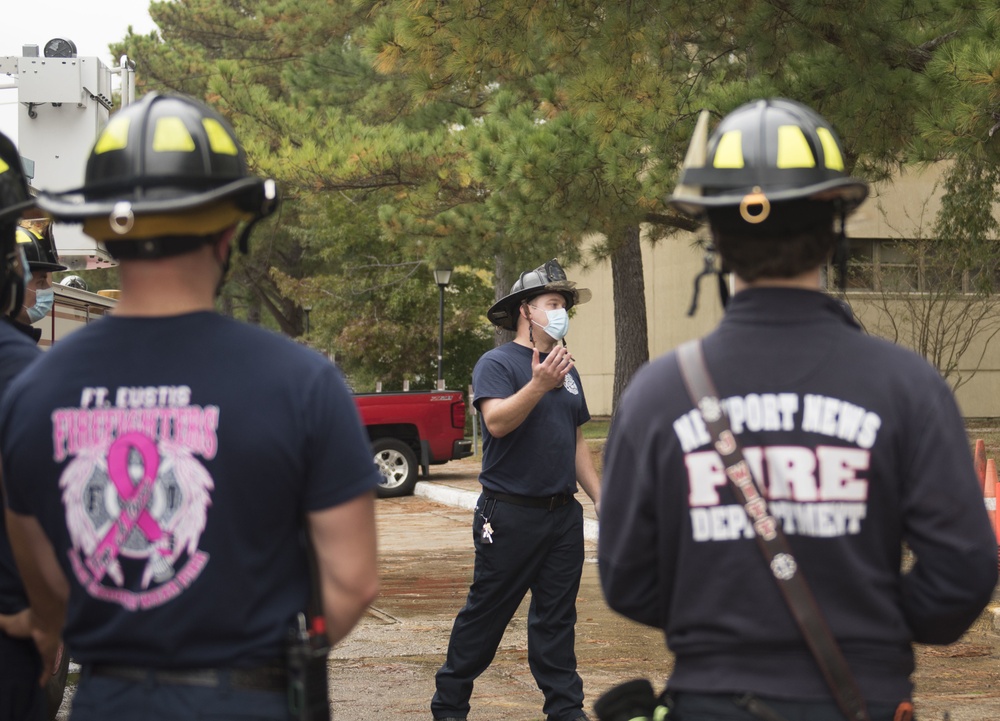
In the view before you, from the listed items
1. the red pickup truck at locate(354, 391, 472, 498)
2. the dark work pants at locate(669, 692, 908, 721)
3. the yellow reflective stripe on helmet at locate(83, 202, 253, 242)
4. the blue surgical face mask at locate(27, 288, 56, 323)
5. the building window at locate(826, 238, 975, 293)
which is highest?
the yellow reflective stripe on helmet at locate(83, 202, 253, 242)

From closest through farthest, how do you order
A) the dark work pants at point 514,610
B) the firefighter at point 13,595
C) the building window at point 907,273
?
1. the firefighter at point 13,595
2. the dark work pants at point 514,610
3. the building window at point 907,273

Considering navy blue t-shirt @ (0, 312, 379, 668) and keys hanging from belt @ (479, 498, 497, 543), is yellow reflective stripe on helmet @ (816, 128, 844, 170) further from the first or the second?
keys hanging from belt @ (479, 498, 497, 543)

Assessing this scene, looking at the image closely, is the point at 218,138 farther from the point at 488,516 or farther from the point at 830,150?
the point at 488,516

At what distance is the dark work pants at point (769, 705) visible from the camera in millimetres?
2396

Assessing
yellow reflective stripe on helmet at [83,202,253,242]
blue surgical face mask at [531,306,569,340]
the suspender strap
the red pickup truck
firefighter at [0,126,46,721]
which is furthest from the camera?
the red pickup truck

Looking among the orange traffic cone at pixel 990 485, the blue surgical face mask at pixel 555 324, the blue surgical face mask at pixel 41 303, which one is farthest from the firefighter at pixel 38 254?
the orange traffic cone at pixel 990 485

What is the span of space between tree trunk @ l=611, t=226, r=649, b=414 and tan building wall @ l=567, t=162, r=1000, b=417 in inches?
130

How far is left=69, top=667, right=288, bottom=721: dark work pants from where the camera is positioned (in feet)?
7.81

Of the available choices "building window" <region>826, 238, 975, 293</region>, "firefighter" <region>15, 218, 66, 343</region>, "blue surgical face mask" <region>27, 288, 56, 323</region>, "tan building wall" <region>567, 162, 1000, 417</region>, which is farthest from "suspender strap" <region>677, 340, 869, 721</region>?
"tan building wall" <region>567, 162, 1000, 417</region>

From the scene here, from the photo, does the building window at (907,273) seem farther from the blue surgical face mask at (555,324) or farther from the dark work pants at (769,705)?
the dark work pants at (769,705)

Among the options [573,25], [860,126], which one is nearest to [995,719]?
[860,126]

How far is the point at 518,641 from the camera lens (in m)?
8.57

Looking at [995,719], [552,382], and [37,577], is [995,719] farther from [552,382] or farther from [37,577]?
[37,577]

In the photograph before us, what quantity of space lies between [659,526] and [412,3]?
39.6ft
